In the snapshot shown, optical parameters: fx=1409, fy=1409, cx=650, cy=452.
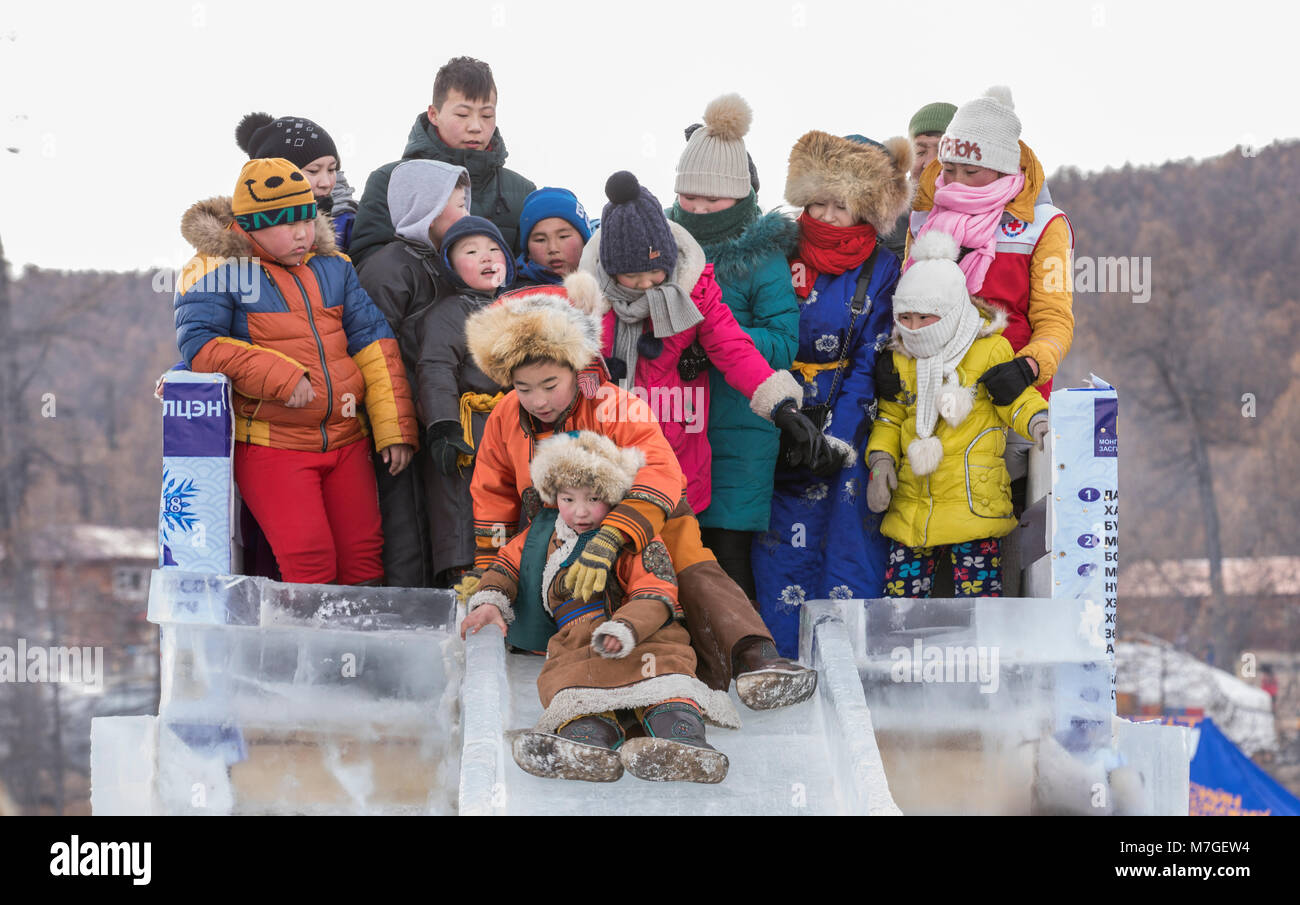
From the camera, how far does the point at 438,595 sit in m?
4.65

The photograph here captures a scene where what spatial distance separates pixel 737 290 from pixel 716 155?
0.49 meters

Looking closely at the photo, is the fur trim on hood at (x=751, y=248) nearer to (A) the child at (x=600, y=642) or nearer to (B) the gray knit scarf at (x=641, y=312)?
(B) the gray knit scarf at (x=641, y=312)

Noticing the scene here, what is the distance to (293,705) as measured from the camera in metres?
4.53

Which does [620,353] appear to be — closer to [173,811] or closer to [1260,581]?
[173,811]

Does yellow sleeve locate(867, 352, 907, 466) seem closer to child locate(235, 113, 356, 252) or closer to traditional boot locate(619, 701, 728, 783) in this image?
traditional boot locate(619, 701, 728, 783)

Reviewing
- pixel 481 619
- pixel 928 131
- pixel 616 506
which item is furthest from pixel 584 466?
pixel 928 131

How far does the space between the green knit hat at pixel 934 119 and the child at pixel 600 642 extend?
245cm

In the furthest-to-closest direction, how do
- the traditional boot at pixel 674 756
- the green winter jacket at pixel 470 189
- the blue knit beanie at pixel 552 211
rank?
the green winter jacket at pixel 470 189 → the blue knit beanie at pixel 552 211 → the traditional boot at pixel 674 756

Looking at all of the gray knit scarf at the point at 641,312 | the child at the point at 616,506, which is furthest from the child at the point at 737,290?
the child at the point at 616,506

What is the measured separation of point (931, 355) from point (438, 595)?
190 centimetres

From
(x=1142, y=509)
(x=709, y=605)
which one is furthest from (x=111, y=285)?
(x=709, y=605)

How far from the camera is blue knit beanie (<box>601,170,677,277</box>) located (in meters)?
4.66

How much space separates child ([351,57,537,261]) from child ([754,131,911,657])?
119cm

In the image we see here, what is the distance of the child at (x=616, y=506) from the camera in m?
4.15
